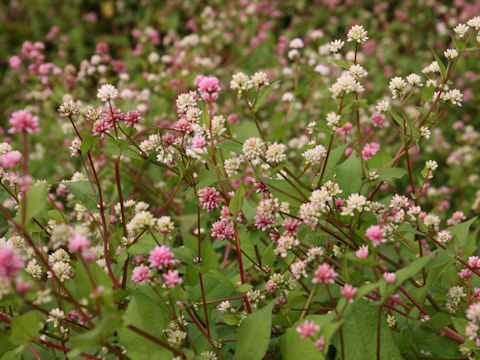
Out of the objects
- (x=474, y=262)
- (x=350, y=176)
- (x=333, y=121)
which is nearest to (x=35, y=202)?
(x=333, y=121)

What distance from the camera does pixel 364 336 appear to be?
1158 millimetres

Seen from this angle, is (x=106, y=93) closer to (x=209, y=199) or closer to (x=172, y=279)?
(x=209, y=199)

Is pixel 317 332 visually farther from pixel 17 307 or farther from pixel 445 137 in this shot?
pixel 445 137

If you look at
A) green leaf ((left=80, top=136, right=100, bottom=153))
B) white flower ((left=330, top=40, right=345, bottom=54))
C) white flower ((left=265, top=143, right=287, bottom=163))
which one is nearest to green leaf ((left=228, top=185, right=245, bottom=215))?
white flower ((left=265, top=143, right=287, bottom=163))

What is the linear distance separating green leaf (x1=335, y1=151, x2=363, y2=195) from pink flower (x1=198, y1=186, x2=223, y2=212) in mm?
381

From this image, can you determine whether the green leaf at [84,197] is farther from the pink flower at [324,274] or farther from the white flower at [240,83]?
the pink flower at [324,274]

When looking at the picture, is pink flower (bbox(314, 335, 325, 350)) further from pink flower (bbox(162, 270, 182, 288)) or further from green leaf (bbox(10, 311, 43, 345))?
green leaf (bbox(10, 311, 43, 345))

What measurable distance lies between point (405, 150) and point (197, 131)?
61 cm

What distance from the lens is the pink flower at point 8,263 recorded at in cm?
81

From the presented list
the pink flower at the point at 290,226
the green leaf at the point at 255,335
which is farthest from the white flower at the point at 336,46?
the green leaf at the point at 255,335

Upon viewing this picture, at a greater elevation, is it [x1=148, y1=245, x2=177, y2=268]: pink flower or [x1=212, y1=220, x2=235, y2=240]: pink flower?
[x1=212, y1=220, x2=235, y2=240]: pink flower

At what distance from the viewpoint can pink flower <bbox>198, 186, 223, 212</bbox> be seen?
1.30 m

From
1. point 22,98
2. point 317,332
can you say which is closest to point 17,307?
point 317,332

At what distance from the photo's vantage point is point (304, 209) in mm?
1110
